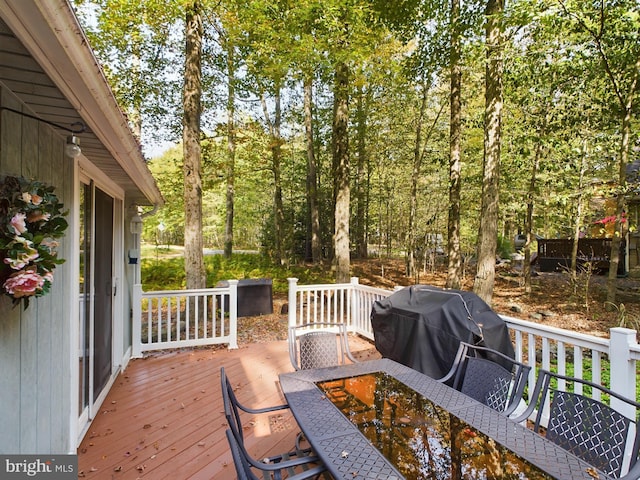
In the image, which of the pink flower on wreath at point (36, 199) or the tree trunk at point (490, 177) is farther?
the tree trunk at point (490, 177)

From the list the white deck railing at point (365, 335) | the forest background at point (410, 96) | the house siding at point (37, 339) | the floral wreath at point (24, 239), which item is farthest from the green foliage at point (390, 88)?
the floral wreath at point (24, 239)

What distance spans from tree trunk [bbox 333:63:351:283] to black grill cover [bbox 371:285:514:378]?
3.55 metres

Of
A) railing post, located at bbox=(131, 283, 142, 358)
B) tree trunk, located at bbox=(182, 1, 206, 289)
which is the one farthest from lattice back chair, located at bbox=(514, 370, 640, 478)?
tree trunk, located at bbox=(182, 1, 206, 289)

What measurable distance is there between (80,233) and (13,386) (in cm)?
139

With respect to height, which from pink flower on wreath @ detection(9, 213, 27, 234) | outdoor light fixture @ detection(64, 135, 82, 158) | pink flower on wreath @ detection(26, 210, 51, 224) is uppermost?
outdoor light fixture @ detection(64, 135, 82, 158)

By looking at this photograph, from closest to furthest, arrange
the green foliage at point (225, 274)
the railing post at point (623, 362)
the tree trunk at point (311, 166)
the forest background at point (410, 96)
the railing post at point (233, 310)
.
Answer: the railing post at point (623, 362) → the railing post at point (233, 310) → the forest background at point (410, 96) → the green foliage at point (225, 274) → the tree trunk at point (311, 166)

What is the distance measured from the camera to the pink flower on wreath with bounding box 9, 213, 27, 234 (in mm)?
1428

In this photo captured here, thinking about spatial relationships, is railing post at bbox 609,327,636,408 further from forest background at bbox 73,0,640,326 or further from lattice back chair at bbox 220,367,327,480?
forest background at bbox 73,0,640,326

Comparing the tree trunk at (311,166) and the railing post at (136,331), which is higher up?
the tree trunk at (311,166)

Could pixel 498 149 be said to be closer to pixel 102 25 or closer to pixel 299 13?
pixel 299 13

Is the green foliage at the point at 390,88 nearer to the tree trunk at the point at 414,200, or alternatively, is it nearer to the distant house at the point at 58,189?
the tree trunk at the point at 414,200

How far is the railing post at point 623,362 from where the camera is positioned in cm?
218

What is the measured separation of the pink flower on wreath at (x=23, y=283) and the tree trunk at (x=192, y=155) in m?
4.80

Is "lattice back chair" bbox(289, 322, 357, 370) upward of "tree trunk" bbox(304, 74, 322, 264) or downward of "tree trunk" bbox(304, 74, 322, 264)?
downward
